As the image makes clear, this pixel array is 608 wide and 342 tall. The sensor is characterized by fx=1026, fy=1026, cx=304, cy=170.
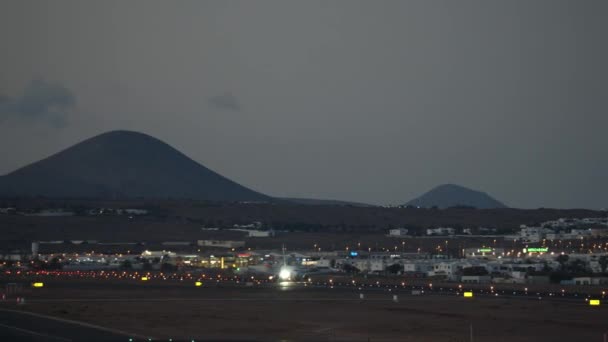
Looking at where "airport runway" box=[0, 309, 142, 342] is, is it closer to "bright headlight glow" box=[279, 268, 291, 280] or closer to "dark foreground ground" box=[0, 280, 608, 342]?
"dark foreground ground" box=[0, 280, 608, 342]

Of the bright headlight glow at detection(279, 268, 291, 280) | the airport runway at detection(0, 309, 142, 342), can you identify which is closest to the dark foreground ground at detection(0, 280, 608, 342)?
the airport runway at detection(0, 309, 142, 342)

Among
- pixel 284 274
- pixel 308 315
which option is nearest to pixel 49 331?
pixel 308 315

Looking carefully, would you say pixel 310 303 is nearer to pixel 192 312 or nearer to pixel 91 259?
pixel 192 312

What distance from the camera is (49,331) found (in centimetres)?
5084

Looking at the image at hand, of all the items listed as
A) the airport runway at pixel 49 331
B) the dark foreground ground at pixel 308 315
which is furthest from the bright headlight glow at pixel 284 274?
the airport runway at pixel 49 331

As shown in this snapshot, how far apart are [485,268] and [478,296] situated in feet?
126

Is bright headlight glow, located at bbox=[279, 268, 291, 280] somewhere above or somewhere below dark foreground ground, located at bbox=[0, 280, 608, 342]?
above

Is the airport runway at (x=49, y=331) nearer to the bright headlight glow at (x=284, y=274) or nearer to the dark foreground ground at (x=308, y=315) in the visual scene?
the dark foreground ground at (x=308, y=315)

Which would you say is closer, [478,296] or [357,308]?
[357,308]

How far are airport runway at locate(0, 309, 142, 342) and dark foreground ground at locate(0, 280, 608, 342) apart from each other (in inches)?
5.3

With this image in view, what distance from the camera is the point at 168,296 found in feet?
267

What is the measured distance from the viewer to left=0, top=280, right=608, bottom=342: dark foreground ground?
51438 millimetres

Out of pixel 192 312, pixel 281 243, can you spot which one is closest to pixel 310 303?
pixel 192 312

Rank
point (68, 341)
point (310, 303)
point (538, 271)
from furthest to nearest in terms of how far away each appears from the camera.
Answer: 1. point (538, 271)
2. point (310, 303)
3. point (68, 341)
